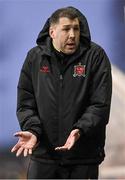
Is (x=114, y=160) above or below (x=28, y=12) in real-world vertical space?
below

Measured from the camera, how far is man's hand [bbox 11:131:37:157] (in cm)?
142

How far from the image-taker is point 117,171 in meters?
2.19

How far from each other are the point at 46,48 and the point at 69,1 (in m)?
0.80

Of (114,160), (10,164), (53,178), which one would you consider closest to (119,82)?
(114,160)

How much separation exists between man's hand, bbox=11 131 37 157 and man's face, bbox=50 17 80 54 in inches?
12.4

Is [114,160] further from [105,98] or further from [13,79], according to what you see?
[105,98]

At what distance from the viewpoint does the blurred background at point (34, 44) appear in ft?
7.20

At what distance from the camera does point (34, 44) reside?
2229 mm

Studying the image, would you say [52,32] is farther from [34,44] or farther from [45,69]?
[34,44]

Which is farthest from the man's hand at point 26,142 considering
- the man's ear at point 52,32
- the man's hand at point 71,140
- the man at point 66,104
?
the man's ear at point 52,32

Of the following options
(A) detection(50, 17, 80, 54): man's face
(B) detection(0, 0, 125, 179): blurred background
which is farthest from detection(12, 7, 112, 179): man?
(B) detection(0, 0, 125, 179): blurred background

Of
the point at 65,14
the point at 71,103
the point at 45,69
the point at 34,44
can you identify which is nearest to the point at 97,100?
the point at 71,103

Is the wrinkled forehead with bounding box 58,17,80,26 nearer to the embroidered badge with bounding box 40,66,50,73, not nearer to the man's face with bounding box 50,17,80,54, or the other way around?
the man's face with bounding box 50,17,80,54

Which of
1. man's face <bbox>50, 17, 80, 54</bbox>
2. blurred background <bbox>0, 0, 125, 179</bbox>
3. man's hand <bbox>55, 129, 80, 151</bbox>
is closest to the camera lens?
man's hand <bbox>55, 129, 80, 151</bbox>
